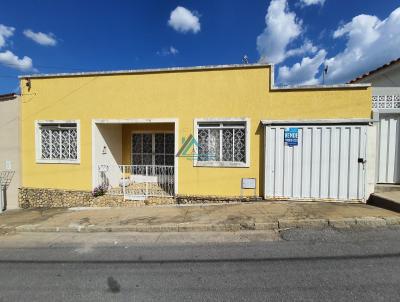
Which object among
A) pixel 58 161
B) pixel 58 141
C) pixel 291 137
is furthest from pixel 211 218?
pixel 58 141

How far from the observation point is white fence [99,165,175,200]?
7.74 m

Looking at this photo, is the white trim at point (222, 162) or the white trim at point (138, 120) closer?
the white trim at point (222, 162)

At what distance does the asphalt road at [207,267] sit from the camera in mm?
2842

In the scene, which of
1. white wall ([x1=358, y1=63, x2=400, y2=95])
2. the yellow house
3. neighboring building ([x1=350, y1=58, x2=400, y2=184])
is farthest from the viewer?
white wall ([x1=358, y1=63, x2=400, y2=95])

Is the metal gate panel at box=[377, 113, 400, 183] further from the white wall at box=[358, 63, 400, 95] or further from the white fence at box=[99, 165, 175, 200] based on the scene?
the white fence at box=[99, 165, 175, 200]

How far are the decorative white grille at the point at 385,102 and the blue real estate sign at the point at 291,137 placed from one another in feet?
8.00

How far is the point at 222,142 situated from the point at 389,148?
15.0 feet

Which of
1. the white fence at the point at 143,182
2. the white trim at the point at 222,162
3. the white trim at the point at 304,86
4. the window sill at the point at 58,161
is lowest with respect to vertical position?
the white fence at the point at 143,182

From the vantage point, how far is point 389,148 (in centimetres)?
658

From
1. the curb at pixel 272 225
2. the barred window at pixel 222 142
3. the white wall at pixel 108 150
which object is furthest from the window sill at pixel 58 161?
the barred window at pixel 222 142

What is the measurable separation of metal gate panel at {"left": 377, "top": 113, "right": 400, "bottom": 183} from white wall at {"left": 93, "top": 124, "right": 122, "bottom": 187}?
327 inches

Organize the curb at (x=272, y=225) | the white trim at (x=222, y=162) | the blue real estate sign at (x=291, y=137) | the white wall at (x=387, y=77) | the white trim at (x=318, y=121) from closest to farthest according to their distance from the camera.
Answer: the curb at (x=272, y=225) < the white trim at (x=318, y=121) < the blue real estate sign at (x=291, y=137) < the white trim at (x=222, y=162) < the white wall at (x=387, y=77)

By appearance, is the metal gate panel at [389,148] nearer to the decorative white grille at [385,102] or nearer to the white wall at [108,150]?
the decorative white grille at [385,102]

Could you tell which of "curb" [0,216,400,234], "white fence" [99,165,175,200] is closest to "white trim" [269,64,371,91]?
"curb" [0,216,400,234]
